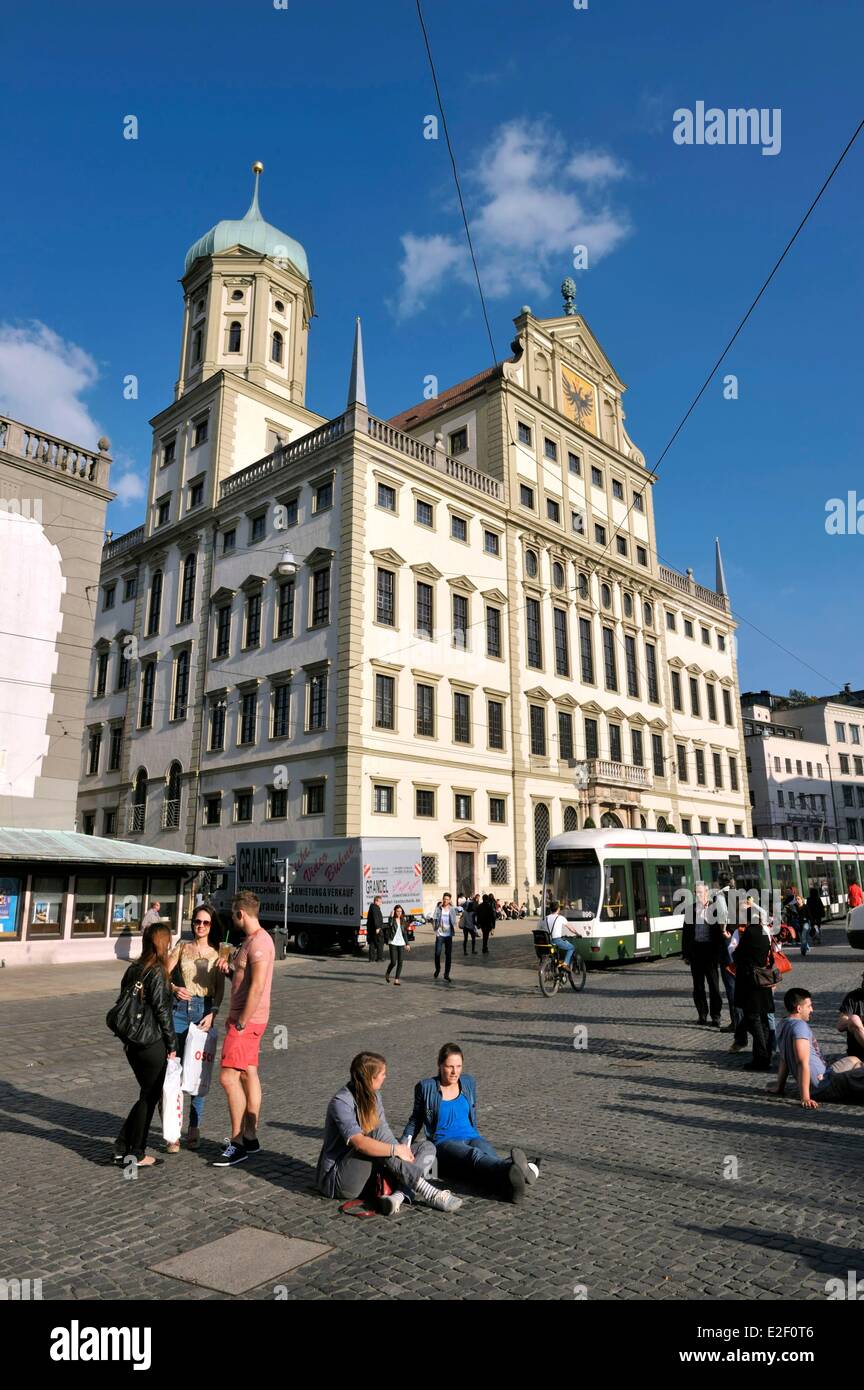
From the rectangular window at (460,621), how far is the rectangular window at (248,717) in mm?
8812

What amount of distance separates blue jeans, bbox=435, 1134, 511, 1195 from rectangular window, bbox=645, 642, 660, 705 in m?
46.1

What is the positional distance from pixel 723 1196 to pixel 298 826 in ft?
95.2

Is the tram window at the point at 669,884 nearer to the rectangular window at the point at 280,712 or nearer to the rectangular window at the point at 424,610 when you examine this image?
the rectangular window at the point at 424,610

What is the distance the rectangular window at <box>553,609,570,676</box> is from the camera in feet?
142

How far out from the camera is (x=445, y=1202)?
17.2ft

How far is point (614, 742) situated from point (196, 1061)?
41.1 meters

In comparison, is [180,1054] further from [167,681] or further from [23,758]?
[167,681]

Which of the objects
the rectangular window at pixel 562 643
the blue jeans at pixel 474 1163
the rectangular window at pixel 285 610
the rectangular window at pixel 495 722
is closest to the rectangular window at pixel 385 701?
the rectangular window at pixel 285 610

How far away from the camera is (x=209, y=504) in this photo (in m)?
41.8

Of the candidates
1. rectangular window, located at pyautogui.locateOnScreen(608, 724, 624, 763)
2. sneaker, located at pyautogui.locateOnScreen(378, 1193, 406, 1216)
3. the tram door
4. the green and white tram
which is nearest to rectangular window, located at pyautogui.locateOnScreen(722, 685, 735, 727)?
rectangular window, located at pyautogui.locateOnScreen(608, 724, 624, 763)

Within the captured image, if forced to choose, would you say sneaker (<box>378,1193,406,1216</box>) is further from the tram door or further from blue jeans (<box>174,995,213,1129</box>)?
the tram door

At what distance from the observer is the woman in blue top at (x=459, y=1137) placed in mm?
5395

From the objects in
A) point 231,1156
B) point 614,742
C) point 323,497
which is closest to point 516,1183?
point 231,1156

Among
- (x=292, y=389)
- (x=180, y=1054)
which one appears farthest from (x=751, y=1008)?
(x=292, y=389)
